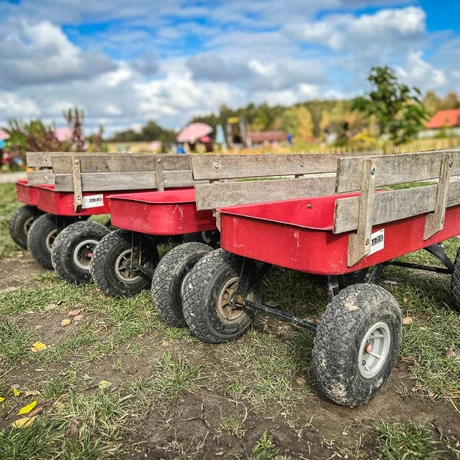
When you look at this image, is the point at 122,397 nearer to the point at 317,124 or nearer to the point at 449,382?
the point at 449,382

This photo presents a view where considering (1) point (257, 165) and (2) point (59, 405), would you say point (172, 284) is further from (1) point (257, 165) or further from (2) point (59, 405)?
(1) point (257, 165)

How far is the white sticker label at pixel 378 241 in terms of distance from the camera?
258 cm

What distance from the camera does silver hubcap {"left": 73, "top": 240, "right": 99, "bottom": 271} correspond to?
4.55 m

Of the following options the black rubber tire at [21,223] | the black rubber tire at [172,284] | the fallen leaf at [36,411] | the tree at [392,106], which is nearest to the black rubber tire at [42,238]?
the black rubber tire at [21,223]

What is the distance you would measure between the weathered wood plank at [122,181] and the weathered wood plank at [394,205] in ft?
8.01

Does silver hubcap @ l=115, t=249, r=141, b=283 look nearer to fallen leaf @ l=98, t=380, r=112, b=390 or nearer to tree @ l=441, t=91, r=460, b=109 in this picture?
fallen leaf @ l=98, t=380, r=112, b=390

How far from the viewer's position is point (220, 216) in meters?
3.05

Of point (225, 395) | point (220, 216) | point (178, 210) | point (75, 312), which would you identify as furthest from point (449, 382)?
point (75, 312)

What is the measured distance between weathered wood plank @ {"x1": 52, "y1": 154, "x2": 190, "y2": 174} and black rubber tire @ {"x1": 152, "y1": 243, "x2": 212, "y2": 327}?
1525 mm

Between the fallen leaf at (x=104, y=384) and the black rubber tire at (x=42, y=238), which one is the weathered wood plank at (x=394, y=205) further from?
the black rubber tire at (x=42, y=238)

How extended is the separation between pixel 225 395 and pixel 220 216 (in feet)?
3.67

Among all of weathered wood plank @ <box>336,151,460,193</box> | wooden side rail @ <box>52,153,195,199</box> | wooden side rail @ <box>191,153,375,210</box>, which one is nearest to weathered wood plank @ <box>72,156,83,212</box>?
wooden side rail @ <box>52,153,195,199</box>

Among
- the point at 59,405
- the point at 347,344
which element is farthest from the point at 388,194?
the point at 59,405

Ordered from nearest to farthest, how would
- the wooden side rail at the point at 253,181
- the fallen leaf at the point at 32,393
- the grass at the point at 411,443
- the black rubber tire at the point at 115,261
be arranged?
the grass at the point at 411,443, the fallen leaf at the point at 32,393, the wooden side rail at the point at 253,181, the black rubber tire at the point at 115,261
